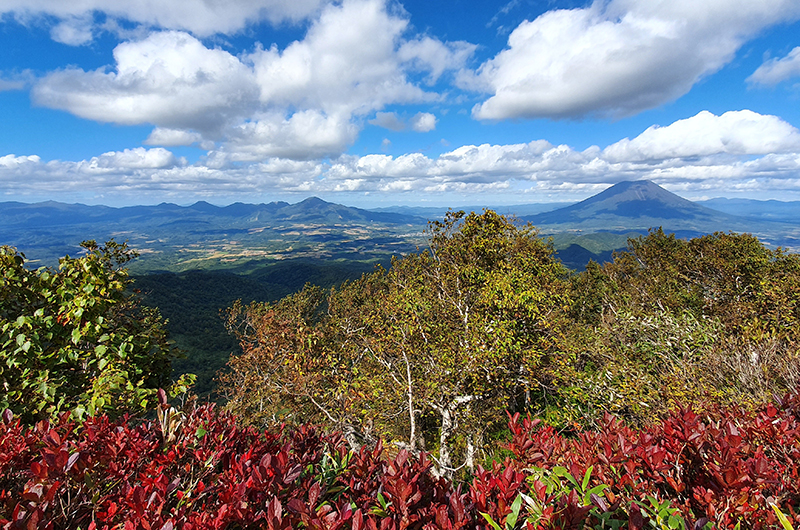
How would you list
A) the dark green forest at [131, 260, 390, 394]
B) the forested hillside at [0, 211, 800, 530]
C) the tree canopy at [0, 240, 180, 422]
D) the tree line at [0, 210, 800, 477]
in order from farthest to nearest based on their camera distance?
the dark green forest at [131, 260, 390, 394] → the tree line at [0, 210, 800, 477] → the tree canopy at [0, 240, 180, 422] → the forested hillside at [0, 211, 800, 530]

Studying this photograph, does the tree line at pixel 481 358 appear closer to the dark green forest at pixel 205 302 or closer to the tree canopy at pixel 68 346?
the tree canopy at pixel 68 346

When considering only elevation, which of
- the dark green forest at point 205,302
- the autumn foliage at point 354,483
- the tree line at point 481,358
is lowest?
the dark green forest at point 205,302

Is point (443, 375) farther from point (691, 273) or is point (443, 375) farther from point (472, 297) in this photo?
point (691, 273)

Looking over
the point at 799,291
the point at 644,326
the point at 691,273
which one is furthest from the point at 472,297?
the point at 691,273

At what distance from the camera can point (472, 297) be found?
13.4 meters

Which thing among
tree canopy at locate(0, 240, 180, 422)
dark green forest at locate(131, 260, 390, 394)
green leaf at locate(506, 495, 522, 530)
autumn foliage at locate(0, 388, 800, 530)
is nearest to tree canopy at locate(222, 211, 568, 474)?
tree canopy at locate(0, 240, 180, 422)

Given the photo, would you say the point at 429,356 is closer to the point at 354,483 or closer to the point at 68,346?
the point at 354,483

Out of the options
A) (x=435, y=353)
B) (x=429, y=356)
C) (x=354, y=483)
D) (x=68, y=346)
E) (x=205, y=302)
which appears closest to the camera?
(x=354, y=483)

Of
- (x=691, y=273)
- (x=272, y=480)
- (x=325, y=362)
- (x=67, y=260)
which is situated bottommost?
(x=691, y=273)

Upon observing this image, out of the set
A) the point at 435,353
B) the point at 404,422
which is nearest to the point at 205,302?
the point at 404,422

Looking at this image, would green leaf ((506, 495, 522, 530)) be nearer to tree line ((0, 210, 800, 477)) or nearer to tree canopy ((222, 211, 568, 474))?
tree line ((0, 210, 800, 477))

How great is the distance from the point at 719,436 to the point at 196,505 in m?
5.03

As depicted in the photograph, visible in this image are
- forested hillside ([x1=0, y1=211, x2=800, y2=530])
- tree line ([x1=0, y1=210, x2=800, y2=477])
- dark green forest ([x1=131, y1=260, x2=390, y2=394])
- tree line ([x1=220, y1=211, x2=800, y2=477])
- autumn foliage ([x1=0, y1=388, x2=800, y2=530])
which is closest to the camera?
autumn foliage ([x1=0, y1=388, x2=800, y2=530])

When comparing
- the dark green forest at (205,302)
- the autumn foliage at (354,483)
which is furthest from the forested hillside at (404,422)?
the dark green forest at (205,302)
